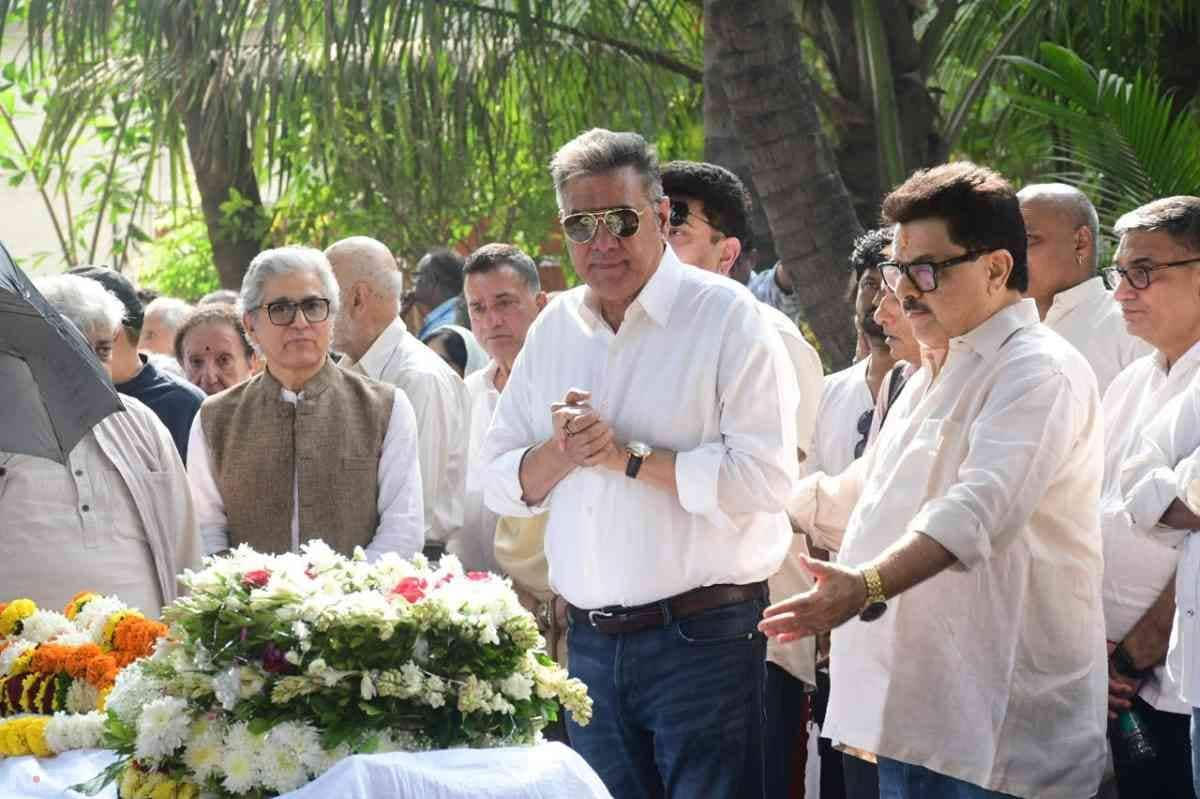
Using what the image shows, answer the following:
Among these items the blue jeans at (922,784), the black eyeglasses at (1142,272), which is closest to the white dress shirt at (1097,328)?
the black eyeglasses at (1142,272)

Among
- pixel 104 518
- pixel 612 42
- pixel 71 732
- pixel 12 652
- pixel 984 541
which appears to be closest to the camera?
pixel 984 541

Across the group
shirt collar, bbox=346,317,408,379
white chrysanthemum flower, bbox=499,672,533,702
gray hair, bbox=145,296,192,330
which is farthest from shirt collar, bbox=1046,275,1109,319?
gray hair, bbox=145,296,192,330

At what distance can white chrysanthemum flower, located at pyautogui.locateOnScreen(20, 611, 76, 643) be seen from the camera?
194 inches

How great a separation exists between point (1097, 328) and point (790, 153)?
Result: 8.03ft

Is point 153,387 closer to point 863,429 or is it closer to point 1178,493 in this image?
point 863,429

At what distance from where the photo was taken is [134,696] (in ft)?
13.3

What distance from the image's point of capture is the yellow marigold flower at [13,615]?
5.04 metres

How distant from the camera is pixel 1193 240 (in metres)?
5.32

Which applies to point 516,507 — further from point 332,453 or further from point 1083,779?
point 1083,779

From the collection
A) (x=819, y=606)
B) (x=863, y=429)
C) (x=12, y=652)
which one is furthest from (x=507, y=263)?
(x=819, y=606)

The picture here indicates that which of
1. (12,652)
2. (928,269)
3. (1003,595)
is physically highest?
(928,269)

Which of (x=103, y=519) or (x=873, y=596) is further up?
(x=873, y=596)

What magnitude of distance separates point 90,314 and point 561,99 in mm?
4959

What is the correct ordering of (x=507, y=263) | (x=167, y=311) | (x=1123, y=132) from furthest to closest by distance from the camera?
1. (x=167, y=311)
2. (x=1123, y=132)
3. (x=507, y=263)
